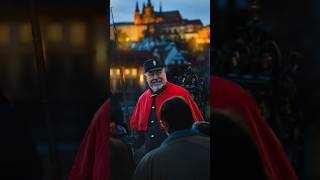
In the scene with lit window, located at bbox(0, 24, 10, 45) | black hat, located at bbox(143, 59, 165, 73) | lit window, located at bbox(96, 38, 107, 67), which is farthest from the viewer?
lit window, located at bbox(0, 24, 10, 45)

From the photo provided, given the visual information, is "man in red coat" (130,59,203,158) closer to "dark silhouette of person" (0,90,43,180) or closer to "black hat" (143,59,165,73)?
"black hat" (143,59,165,73)

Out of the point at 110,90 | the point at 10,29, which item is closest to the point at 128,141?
the point at 110,90

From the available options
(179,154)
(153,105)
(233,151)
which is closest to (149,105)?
(153,105)

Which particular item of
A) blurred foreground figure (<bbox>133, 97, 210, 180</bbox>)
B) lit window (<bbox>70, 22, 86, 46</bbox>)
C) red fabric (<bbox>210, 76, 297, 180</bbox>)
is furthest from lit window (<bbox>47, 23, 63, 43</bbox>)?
red fabric (<bbox>210, 76, 297, 180</bbox>)

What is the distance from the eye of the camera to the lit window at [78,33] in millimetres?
3322

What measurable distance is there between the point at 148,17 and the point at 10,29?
1149mm

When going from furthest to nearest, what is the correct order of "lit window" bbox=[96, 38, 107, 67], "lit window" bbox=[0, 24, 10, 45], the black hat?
1. "lit window" bbox=[0, 24, 10, 45]
2. "lit window" bbox=[96, 38, 107, 67]
3. the black hat

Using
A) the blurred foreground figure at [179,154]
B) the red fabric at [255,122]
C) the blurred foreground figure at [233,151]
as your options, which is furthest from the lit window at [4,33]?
the blurred foreground figure at [233,151]

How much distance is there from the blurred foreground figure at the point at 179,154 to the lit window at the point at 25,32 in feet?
4.17

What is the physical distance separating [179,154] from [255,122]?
2.12 feet

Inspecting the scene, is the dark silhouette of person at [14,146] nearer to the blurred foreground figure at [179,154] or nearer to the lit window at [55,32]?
the lit window at [55,32]

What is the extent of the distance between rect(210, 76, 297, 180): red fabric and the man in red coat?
21 centimetres

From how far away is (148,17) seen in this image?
10.3 feet

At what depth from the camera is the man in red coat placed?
10.3ft
